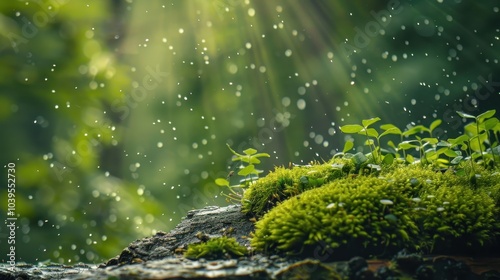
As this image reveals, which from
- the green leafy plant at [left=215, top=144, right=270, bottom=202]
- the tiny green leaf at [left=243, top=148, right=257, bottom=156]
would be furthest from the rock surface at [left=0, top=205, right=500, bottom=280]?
the tiny green leaf at [left=243, top=148, right=257, bottom=156]

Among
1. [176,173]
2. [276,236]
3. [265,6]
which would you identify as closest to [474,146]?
[276,236]

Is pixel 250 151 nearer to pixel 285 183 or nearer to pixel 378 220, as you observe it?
pixel 285 183

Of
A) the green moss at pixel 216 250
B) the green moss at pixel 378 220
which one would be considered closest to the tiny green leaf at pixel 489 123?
the green moss at pixel 378 220

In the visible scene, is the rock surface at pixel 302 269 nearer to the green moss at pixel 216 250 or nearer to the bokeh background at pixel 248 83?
the green moss at pixel 216 250

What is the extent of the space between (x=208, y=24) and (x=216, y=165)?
2.39m

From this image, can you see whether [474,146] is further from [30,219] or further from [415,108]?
[415,108]

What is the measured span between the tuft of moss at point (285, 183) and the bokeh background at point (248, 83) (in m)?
2.37

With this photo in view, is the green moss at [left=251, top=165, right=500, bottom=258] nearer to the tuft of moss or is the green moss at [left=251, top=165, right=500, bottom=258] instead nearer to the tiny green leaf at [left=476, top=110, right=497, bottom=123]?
the tuft of moss

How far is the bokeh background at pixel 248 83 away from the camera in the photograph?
18.0 feet

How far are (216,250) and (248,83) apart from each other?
664 centimetres

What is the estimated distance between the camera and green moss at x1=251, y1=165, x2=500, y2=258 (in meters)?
2.06

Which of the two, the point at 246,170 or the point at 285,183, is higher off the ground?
the point at 246,170

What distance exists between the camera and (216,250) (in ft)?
6.95

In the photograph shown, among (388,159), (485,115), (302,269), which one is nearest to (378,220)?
(302,269)
